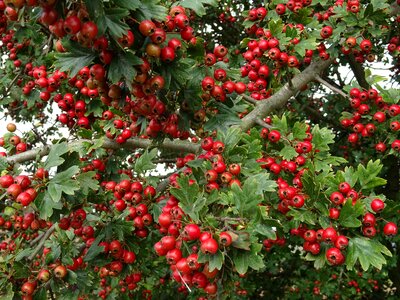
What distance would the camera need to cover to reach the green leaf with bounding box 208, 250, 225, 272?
178 centimetres

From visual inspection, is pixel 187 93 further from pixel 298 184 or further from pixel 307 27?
pixel 307 27

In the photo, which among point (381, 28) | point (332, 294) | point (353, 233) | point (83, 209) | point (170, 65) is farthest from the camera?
point (332, 294)

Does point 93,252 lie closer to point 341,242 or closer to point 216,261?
point 216,261

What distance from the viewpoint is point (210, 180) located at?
7.55 ft

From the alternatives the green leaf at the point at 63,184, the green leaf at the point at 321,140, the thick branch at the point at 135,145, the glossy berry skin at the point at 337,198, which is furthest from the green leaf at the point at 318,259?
the green leaf at the point at 63,184

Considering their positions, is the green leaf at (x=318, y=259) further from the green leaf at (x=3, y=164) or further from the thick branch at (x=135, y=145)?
the green leaf at (x=3, y=164)

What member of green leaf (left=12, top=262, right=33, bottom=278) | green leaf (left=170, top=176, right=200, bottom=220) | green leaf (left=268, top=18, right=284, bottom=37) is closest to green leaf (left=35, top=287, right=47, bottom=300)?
green leaf (left=12, top=262, right=33, bottom=278)

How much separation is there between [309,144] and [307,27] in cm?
135

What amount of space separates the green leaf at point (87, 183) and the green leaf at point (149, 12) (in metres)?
1.13

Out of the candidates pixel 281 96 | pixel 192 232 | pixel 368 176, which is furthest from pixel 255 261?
pixel 281 96

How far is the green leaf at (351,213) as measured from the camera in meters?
2.13

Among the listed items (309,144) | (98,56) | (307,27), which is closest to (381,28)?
(307,27)

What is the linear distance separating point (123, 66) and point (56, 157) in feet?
2.74

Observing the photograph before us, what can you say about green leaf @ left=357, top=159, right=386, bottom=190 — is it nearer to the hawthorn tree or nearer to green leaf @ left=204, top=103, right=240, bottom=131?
the hawthorn tree
